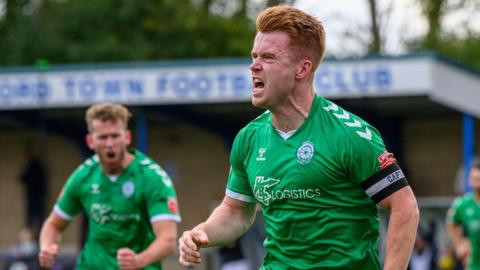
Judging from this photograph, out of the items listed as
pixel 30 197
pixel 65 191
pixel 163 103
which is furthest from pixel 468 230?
pixel 30 197

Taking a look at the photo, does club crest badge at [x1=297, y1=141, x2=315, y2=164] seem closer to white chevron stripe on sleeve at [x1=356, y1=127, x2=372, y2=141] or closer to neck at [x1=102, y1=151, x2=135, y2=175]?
white chevron stripe on sleeve at [x1=356, y1=127, x2=372, y2=141]

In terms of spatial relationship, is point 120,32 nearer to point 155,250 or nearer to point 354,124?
point 155,250

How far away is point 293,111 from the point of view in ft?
20.7

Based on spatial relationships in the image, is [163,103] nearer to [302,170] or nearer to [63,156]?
[63,156]

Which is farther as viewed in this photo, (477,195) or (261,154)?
(477,195)

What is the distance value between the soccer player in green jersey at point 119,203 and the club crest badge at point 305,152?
3.06m

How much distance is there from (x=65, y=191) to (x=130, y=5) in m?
26.4

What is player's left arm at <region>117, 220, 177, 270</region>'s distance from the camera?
8.77 m

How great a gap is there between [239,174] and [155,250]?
2.54 m

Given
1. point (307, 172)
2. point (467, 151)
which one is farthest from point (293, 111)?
point (467, 151)

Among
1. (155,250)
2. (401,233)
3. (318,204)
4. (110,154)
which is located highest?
(318,204)

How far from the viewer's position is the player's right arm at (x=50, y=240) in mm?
9391

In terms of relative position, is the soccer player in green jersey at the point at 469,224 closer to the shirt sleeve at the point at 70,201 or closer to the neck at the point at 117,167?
the neck at the point at 117,167

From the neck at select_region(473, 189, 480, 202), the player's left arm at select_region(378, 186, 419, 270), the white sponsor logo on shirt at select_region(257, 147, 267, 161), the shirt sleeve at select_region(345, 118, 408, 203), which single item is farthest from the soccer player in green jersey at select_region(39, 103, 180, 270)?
the neck at select_region(473, 189, 480, 202)
